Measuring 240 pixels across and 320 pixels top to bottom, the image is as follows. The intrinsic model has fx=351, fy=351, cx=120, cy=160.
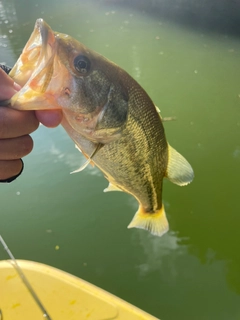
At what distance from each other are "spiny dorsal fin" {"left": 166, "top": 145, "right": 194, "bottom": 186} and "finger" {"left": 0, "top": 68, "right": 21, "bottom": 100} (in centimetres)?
A: 49

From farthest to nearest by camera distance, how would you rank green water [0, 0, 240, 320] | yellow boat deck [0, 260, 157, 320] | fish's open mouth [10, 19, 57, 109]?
green water [0, 0, 240, 320] → yellow boat deck [0, 260, 157, 320] → fish's open mouth [10, 19, 57, 109]

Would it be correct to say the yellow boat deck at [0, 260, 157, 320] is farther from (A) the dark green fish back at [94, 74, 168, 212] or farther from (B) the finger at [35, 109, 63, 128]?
(B) the finger at [35, 109, 63, 128]

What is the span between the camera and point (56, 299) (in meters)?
1.61

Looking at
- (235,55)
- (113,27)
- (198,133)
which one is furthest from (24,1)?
(198,133)

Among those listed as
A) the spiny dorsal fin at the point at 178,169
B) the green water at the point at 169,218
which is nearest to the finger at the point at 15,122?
the spiny dorsal fin at the point at 178,169

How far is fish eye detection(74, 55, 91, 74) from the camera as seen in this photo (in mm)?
777

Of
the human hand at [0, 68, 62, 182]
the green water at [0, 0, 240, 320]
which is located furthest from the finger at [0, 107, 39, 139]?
the green water at [0, 0, 240, 320]

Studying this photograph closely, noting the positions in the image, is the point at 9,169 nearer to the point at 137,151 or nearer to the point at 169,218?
the point at 137,151

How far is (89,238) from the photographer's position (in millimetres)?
2312

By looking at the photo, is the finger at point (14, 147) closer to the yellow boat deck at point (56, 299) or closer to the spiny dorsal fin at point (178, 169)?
the spiny dorsal fin at point (178, 169)

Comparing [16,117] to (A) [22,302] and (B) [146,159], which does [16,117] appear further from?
(A) [22,302]

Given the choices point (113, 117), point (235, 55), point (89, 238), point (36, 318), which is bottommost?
point (89, 238)

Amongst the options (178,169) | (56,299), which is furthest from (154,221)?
(56,299)

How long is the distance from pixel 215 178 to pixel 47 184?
4.21 feet
